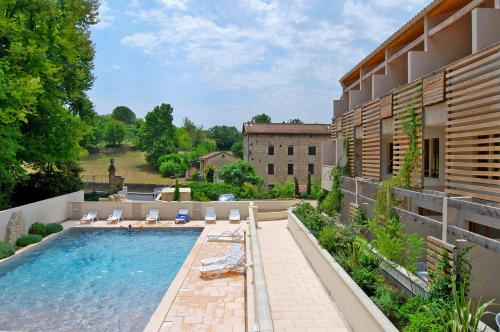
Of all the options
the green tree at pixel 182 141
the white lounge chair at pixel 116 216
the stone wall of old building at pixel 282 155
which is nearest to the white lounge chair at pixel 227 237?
the white lounge chair at pixel 116 216

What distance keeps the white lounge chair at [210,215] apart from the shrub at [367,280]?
48.1 ft

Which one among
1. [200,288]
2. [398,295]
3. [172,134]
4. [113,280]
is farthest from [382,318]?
[172,134]

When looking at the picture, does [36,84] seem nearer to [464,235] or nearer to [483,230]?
[464,235]

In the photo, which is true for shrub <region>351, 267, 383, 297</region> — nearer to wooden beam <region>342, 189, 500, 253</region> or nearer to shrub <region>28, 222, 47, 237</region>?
wooden beam <region>342, 189, 500, 253</region>

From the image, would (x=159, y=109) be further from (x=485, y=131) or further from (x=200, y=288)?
(x=485, y=131)

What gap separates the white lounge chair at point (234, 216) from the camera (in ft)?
76.8

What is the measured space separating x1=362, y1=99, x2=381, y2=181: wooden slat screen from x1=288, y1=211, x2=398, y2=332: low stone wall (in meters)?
3.20

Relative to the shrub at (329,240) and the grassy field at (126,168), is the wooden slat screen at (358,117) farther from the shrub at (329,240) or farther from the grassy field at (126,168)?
the grassy field at (126,168)

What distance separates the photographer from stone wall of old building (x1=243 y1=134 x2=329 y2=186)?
149 ft

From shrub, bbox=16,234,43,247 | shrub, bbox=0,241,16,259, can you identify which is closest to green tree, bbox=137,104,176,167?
shrub, bbox=16,234,43,247

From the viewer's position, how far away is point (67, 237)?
67.1ft

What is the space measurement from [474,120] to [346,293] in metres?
4.48

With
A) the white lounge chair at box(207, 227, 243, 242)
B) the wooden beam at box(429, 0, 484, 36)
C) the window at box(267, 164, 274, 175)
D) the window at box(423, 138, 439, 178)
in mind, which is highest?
the wooden beam at box(429, 0, 484, 36)

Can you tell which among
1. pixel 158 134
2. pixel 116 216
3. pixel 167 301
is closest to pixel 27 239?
pixel 116 216
